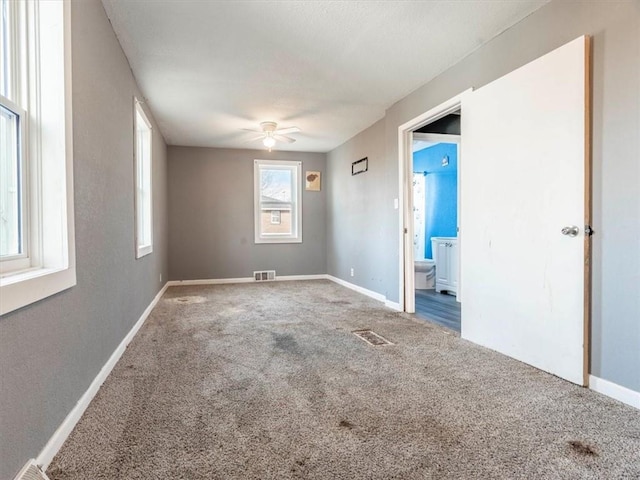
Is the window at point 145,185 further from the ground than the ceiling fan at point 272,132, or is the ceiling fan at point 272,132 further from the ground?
the ceiling fan at point 272,132

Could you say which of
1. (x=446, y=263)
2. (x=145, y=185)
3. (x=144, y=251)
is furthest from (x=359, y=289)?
(x=145, y=185)

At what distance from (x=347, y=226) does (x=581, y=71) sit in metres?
4.19

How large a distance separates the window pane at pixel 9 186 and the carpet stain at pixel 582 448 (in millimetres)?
Answer: 2381

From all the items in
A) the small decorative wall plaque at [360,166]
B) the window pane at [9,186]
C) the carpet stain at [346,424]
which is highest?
the small decorative wall plaque at [360,166]

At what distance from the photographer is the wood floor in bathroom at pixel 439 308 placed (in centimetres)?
383

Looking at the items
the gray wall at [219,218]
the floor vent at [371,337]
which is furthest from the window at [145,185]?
the floor vent at [371,337]

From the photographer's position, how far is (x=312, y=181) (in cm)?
699

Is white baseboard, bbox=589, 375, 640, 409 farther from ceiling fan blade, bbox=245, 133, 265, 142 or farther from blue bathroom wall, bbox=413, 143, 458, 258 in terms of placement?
ceiling fan blade, bbox=245, 133, 265, 142

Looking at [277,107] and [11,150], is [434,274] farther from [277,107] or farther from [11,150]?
[11,150]

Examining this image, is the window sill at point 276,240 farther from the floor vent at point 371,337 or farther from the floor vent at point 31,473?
the floor vent at point 31,473

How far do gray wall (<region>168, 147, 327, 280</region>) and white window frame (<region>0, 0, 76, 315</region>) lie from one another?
4870mm

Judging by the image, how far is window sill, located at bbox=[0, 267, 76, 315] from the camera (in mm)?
1158

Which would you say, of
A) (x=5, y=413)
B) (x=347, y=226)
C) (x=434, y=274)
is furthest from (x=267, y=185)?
(x=5, y=413)

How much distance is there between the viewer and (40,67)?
1.61 meters
